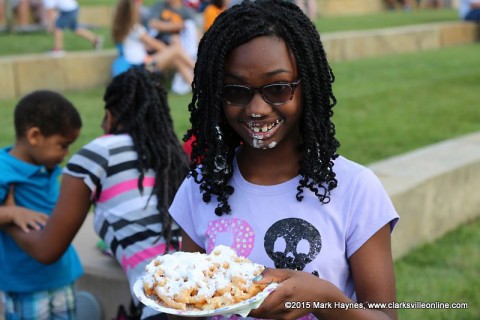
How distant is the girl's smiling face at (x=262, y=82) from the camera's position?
240 cm

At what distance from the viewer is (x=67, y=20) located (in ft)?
45.4

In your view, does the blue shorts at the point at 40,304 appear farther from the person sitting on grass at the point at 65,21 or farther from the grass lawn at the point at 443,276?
the person sitting on grass at the point at 65,21

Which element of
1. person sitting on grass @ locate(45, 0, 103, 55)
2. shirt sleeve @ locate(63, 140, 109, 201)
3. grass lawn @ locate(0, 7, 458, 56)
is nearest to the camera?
shirt sleeve @ locate(63, 140, 109, 201)

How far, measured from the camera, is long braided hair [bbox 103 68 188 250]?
3814 mm

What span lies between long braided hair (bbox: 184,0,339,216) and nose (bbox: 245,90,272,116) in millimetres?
115

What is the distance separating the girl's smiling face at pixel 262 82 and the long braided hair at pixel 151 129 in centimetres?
139

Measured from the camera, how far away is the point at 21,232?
3854 millimetres

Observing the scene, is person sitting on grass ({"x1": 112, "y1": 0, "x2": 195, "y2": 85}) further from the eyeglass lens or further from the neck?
the eyeglass lens

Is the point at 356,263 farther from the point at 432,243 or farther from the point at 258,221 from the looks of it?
the point at 432,243

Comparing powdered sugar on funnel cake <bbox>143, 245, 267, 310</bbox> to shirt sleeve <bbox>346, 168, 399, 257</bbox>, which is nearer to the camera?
powdered sugar on funnel cake <bbox>143, 245, 267, 310</bbox>

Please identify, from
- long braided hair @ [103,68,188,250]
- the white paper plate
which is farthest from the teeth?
long braided hair @ [103,68,188,250]

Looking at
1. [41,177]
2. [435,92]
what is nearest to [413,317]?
[41,177]

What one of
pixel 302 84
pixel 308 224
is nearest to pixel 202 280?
pixel 308 224

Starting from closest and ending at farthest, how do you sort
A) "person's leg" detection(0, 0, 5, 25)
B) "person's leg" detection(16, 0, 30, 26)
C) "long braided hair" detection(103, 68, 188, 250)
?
1. "long braided hair" detection(103, 68, 188, 250)
2. "person's leg" detection(16, 0, 30, 26)
3. "person's leg" detection(0, 0, 5, 25)
